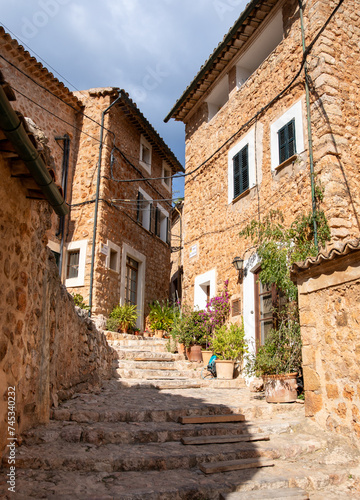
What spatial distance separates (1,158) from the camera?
10.2ft

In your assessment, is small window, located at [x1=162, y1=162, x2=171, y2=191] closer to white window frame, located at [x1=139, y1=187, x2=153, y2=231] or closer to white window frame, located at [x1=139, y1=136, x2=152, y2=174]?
white window frame, located at [x1=139, y1=136, x2=152, y2=174]

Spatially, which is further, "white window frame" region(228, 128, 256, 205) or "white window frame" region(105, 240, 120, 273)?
"white window frame" region(105, 240, 120, 273)

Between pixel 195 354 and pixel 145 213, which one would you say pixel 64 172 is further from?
pixel 195 354

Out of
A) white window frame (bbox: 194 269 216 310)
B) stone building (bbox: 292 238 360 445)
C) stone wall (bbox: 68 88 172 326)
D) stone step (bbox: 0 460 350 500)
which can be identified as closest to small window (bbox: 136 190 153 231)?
stone wall (bbox: 68 88 172 326)

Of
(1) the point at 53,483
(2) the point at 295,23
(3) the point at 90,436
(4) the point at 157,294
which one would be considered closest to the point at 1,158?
(1) the point at 53,483

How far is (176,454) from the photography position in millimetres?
3775

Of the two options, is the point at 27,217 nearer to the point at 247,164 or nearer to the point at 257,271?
the point at 257,271

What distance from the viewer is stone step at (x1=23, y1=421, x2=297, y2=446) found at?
383cm

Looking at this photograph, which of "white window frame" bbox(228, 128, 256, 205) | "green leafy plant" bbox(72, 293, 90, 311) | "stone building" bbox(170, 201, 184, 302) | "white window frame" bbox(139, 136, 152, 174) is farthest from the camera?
"stone building" bbox(170, 201, 184, 302)

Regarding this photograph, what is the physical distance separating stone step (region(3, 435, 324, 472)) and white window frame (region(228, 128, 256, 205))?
5.71 m

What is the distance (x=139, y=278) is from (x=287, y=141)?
7464mm

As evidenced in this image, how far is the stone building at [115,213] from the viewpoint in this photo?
11656 millimetres

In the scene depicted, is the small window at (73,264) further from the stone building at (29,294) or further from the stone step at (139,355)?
the stone building at (29,294)

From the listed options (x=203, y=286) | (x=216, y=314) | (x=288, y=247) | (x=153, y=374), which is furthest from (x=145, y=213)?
(x=288, y=247)
